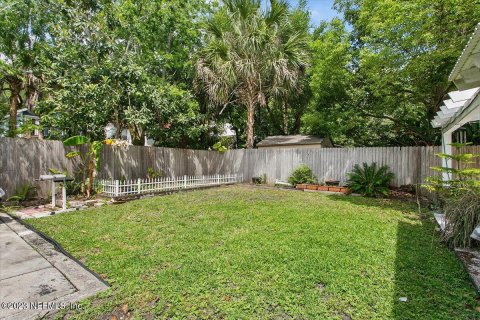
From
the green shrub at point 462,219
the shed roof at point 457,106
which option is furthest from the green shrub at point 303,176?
the green shrub at point 462,219

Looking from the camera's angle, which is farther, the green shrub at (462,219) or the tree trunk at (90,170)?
the tree trunk at (90,170)

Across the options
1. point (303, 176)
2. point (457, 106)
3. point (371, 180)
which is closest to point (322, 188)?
point (303, 176)

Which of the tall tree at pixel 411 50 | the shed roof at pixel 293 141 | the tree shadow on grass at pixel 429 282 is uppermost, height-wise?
the tall tree at pixel 411 50

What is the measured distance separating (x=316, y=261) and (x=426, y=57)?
25.4ft

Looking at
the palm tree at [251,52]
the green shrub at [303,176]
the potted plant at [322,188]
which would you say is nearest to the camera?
the potted plant at [322,188]

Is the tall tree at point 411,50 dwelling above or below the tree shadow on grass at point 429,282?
above

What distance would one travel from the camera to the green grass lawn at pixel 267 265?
2217 mm

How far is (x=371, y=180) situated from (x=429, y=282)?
20.7 feet

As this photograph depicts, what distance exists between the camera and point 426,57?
7383 mm

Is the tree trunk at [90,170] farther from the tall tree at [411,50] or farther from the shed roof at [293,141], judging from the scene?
the tall tree at [411,50]

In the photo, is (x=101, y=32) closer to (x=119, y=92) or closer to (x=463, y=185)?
(x=119, y=92)

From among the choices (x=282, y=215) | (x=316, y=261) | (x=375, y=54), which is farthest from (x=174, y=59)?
(x=316, y=261)

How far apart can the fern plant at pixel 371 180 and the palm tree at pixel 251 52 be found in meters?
4.49

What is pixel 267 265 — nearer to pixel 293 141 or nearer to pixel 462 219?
Result: pixel 462 219
